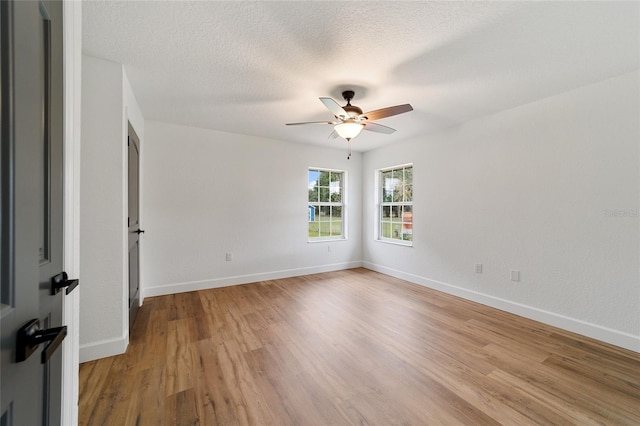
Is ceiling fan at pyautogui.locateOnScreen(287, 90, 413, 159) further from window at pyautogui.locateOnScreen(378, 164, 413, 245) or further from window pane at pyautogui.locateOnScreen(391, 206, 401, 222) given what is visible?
window pane at pyautogui.locateOnScreen(391, 206, 401, 222)

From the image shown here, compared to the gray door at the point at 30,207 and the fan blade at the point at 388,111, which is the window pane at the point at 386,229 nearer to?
the fan blade at the point at 388,111

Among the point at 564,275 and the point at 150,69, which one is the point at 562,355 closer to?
the point at 564,275

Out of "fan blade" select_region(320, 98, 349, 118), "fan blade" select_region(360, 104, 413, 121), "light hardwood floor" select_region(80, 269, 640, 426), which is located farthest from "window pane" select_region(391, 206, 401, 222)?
"fan blade" select_region(320, 98, 349, 118)

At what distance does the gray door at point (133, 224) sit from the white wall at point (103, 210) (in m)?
0.39

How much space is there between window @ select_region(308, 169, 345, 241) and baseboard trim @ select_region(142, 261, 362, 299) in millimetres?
587

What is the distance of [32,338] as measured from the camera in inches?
25.0

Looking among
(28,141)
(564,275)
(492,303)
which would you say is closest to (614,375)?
(564,275)

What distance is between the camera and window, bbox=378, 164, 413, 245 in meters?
4.53

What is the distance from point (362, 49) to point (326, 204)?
338cm

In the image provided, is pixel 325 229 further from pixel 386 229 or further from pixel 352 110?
pixel 352 110

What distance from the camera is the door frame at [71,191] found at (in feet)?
3.07

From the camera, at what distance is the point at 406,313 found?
3.05 meters

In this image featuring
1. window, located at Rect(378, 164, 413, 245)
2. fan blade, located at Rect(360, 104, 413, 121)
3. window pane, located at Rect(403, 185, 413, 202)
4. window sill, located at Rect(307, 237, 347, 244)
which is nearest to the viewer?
fan blade, located at Rect(360, 104, 413, 121)

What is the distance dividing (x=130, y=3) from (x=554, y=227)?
408cm
